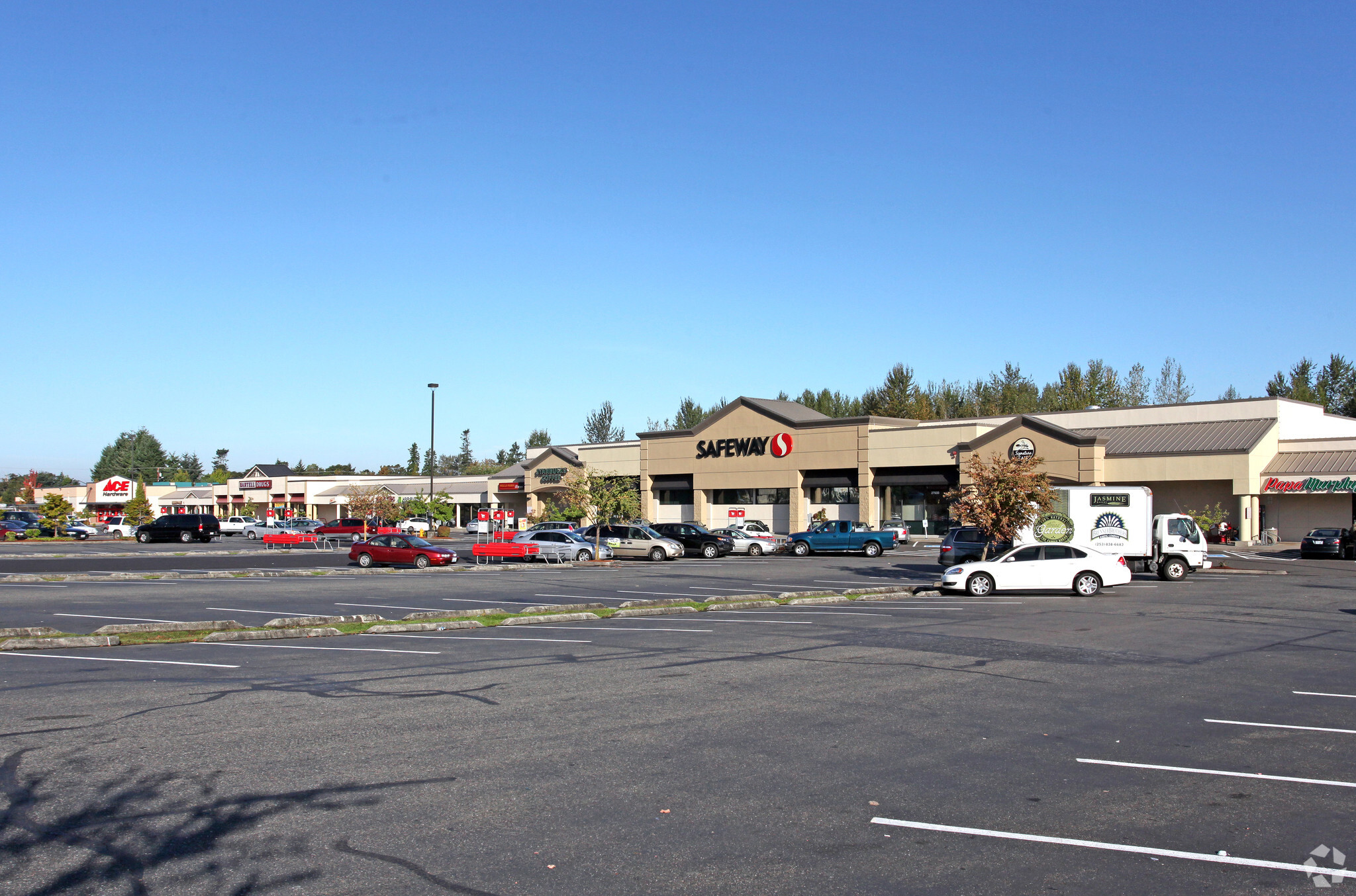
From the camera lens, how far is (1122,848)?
6.45 meters

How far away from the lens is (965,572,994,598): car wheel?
85.1 feet

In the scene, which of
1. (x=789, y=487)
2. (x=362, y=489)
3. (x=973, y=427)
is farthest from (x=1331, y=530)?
(x=362, y=489)

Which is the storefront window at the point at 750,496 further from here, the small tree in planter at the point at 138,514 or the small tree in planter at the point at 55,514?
the small tree in planter at the point at 55,514

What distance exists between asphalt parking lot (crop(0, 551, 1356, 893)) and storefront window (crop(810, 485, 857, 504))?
44.6m

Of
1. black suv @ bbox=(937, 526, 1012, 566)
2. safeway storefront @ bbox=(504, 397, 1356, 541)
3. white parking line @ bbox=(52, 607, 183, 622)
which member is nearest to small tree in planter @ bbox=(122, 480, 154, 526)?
safeway storefront @ bbox=(504, 397, 1356, 541)

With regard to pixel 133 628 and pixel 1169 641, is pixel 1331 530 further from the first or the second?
pixel 133 628

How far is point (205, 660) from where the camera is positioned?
46.3ft

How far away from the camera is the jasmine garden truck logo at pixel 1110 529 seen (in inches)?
1234

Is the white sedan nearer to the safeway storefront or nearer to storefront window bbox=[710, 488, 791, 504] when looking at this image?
the safeway storefront

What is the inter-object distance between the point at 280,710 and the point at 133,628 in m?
9.32

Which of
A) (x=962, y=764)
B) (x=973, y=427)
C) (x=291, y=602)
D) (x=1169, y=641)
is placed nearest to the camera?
(x=962, y=764)

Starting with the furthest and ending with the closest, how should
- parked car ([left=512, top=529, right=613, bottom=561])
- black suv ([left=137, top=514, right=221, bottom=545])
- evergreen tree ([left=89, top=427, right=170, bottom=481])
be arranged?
evergreen tree ([left=89, top=427, right=170, bottom=481])
black suv ([left=137, top=514, right=221, bottom=545])
parked car ([left=512, top=529, right=613, bottom=561])

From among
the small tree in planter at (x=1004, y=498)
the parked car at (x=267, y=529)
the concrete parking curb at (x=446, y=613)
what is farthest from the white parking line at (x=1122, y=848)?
the parked car at (x=267, y=529)
